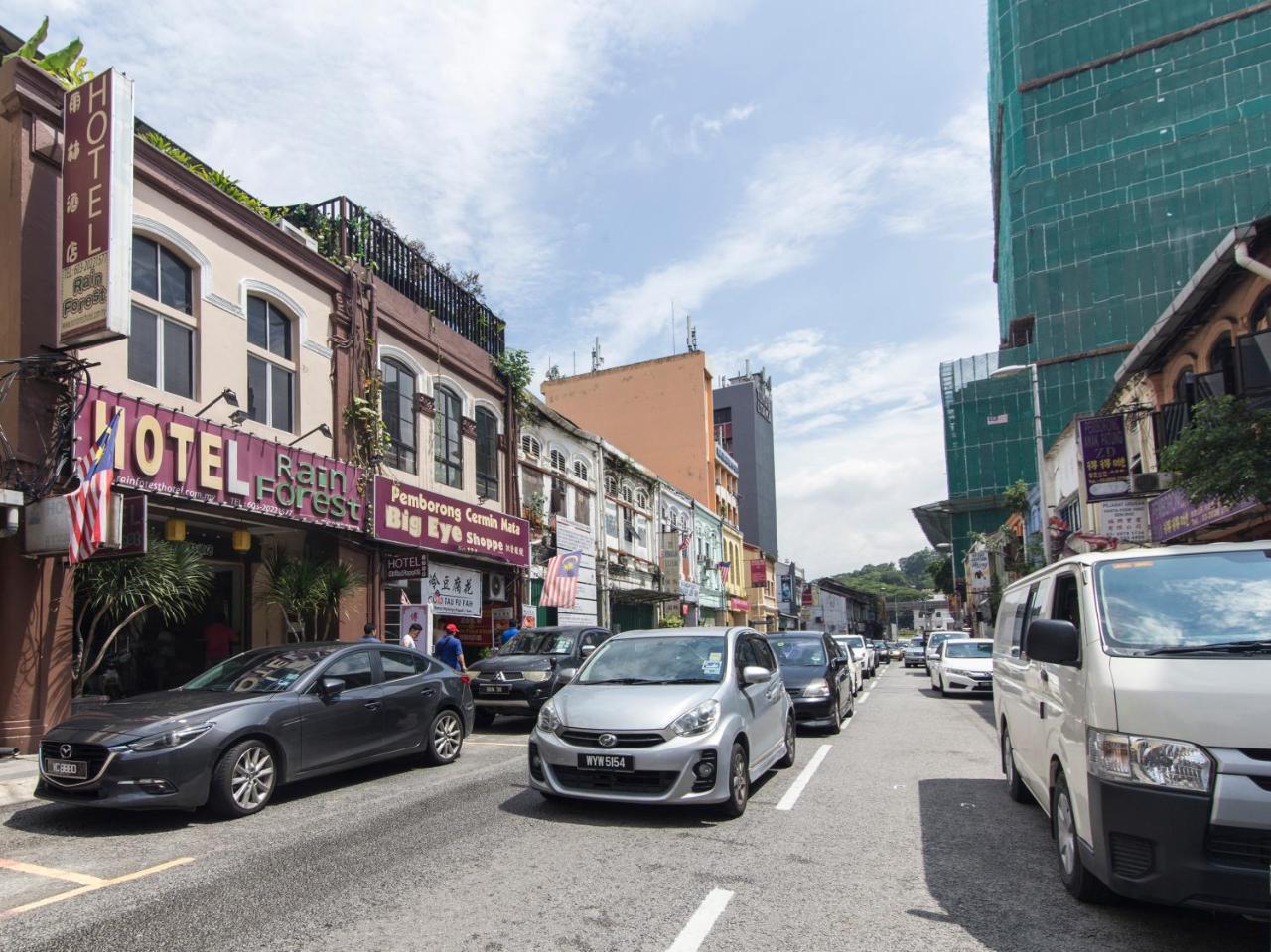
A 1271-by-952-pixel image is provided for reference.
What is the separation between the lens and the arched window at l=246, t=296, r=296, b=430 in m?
15.1

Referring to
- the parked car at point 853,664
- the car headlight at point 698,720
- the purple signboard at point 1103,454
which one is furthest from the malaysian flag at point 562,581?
the car headlight at point 698,720

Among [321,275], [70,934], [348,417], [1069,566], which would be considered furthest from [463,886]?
→ [321,275]

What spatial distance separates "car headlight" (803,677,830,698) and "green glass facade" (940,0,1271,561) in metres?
42.7

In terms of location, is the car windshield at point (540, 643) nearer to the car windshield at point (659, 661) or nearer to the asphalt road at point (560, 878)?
the asphalt road at point (560, 878)

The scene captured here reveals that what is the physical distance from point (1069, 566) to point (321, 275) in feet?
48.9

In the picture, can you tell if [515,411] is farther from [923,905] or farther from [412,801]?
[923,905]

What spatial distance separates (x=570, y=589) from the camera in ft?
84.3

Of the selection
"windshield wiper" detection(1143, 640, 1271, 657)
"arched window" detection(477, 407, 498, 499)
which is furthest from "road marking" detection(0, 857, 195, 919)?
"arched window" detection(477, 407, 498, 499)

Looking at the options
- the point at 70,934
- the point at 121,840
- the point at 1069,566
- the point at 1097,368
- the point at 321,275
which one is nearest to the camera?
the point at 70,934

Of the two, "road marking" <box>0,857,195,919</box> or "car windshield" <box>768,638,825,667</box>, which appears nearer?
"road marking" <box>0,857,195,919</box>

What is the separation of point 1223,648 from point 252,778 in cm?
709

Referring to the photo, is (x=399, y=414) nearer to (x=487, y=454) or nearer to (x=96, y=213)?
(x=487, y=454)

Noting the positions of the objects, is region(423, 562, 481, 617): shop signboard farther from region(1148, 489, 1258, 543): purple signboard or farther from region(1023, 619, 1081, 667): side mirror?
region(1023, 619, 1081, 667): side mirror

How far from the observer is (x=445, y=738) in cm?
1014
